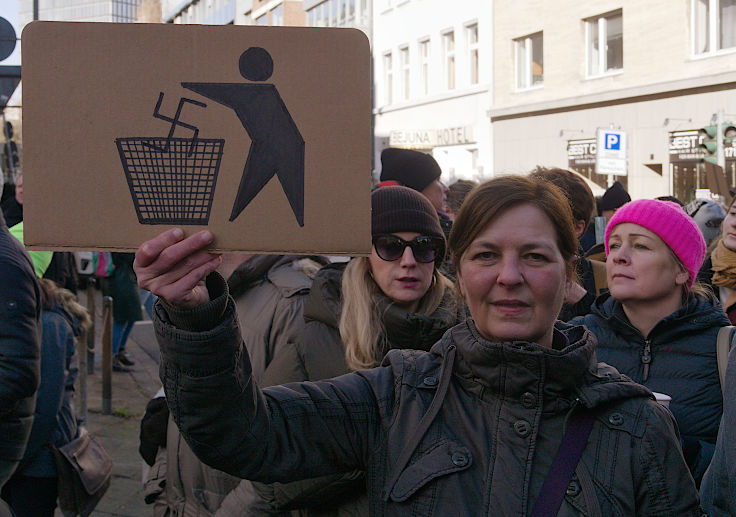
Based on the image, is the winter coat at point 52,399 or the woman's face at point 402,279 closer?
the woman's face at point 402,279

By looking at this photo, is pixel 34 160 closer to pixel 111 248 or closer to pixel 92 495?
pixel 111 248

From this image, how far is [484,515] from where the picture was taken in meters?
1.92

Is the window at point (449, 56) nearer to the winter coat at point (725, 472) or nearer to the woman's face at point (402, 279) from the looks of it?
the woman's face at point (402, 279)

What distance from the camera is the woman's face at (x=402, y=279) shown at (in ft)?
10.4

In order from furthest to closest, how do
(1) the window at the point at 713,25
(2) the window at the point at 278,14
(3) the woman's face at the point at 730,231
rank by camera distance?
(2) the window at the point at 278,14 → (1) the window at the point at 713,25 → (3) the woman's face at the point at 730,231

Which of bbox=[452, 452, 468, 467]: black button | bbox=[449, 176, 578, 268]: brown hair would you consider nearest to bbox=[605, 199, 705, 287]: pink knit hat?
bbox=[449, 176, 578, 268]: brown hair

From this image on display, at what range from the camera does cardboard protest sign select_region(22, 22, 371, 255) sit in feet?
A: 6.31

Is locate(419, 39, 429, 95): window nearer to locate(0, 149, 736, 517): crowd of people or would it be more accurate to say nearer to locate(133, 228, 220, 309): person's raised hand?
locate(0, 149, 736, 517): crowd of people

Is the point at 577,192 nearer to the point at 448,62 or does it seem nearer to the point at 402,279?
the point at 402,279

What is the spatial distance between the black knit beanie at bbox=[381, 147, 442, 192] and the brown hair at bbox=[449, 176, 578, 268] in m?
3.38

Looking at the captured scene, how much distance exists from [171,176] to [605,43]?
A: 22800mm

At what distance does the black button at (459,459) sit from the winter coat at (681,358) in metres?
1.33

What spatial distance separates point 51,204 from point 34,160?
0.11 meters

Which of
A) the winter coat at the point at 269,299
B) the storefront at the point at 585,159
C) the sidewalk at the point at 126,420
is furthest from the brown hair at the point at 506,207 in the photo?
the storefront at the point at 585,159
